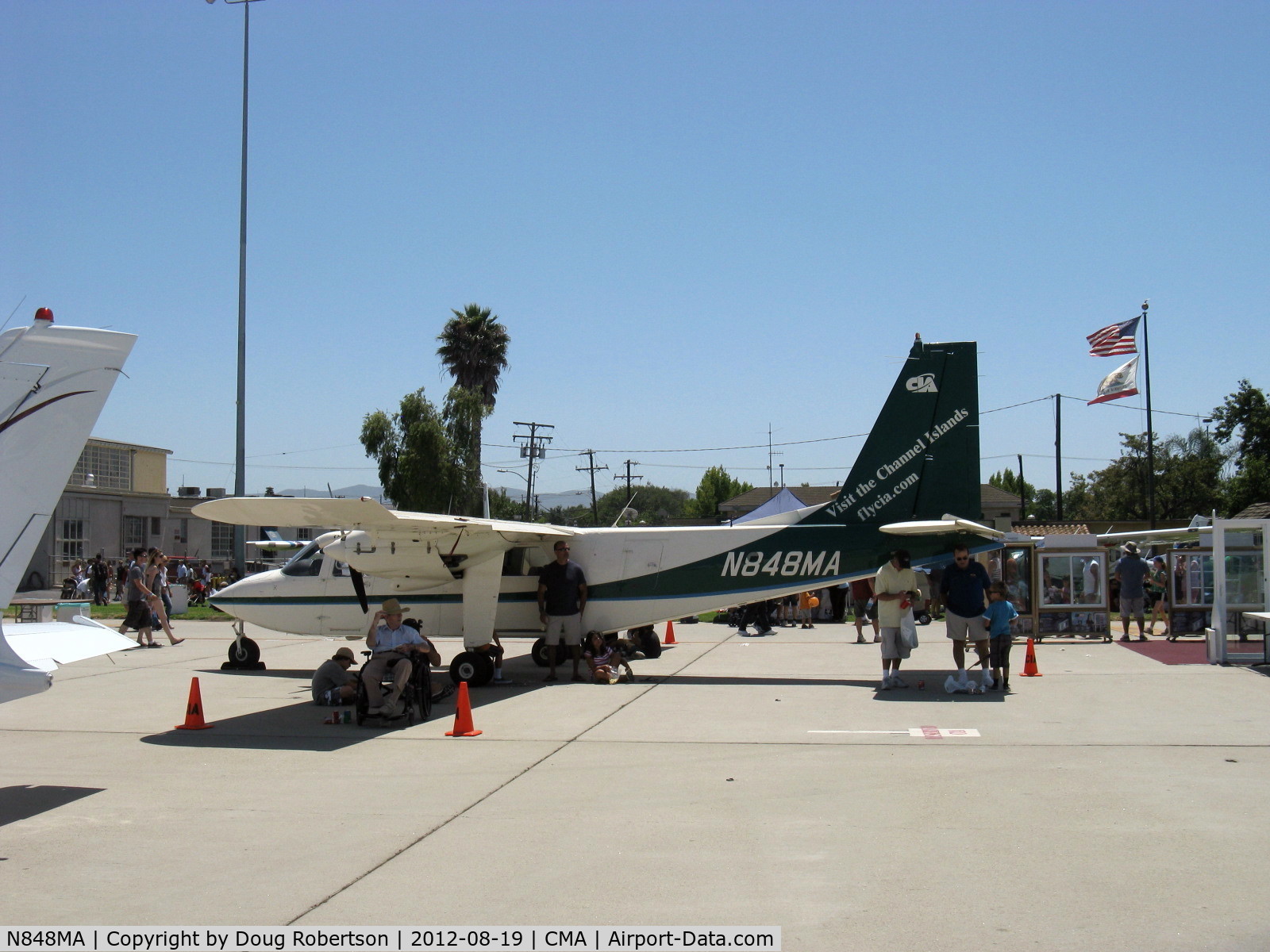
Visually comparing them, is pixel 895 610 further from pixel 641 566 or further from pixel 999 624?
pixel 641 566

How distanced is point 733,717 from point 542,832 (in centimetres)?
455

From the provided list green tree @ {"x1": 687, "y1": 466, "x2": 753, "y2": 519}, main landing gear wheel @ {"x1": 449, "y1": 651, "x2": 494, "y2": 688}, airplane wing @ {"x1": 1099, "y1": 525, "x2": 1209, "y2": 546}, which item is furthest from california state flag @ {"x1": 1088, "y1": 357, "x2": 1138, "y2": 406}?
green tree @ {"x1": 687, "y1": 466, "x2": 753, "y2": 519}

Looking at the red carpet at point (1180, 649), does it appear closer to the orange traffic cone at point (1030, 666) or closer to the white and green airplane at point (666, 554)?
the orange traffic cone at point (1030, 666)

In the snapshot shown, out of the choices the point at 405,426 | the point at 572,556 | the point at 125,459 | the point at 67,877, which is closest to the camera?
the point at 67,877

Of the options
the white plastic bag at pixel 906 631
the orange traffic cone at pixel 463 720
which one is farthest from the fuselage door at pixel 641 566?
the orange traffic cone at pixel 463 720

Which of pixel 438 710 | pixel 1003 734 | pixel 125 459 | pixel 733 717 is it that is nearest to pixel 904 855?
pixel 1003 734

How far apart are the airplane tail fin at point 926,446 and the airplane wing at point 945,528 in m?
0.52

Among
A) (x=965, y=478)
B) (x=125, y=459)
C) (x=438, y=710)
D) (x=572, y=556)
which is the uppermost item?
(x=125, y=459)

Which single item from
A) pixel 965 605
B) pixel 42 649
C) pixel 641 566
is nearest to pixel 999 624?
pixel 965 605

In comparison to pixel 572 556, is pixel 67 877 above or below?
below

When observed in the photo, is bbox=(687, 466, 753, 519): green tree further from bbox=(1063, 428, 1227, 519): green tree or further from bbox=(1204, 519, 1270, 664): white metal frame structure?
bbox=(1204, 519, 1270, 664): white metal frame structure

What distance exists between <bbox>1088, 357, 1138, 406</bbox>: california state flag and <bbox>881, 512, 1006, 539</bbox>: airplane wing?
19.0 metres

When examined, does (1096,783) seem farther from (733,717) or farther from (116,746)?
(116,746)

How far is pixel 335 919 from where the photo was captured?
4754 mm
